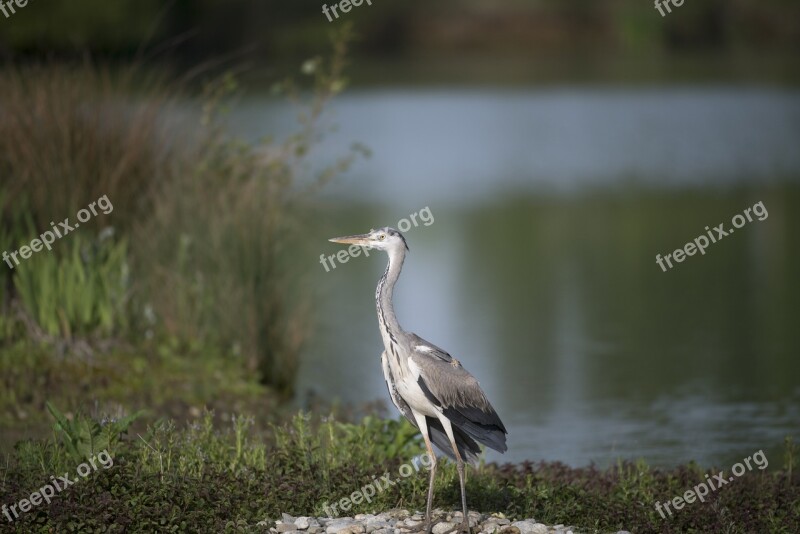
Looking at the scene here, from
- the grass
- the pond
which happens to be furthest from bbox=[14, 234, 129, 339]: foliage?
the grass

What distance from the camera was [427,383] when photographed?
5230 mm

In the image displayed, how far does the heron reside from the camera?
5.25 meters

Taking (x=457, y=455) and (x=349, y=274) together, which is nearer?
(x=457, y=455)

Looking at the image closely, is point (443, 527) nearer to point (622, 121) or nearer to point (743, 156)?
point (743, 156)

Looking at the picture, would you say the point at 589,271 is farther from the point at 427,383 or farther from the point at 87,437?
the point at 427,383

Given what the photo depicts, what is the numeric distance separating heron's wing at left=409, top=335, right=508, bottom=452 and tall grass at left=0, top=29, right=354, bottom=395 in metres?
3.58

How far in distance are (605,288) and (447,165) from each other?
9303mm

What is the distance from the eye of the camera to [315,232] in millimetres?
14977

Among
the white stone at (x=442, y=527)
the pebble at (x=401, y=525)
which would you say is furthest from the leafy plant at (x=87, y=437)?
the white stone at (x=442, y=527)

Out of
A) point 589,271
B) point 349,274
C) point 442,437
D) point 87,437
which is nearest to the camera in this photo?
point 442,437

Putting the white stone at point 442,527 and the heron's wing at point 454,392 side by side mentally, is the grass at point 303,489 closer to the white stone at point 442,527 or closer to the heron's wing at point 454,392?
the white stone at point 442,527

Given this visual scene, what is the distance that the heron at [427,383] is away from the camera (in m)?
5.25

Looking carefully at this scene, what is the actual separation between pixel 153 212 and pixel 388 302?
4588mm

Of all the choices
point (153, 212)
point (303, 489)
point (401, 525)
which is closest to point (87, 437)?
point (303, 489)
